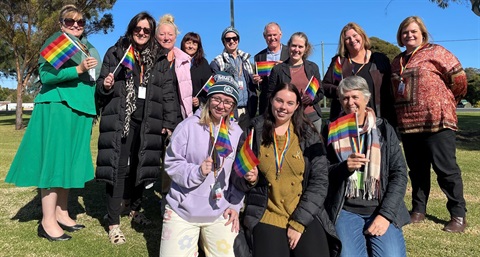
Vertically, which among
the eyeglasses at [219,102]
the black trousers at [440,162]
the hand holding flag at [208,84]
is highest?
the hand holding flag at [208,84]

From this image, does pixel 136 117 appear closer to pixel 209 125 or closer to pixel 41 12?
pixel 209 125

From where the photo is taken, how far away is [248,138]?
314 cm

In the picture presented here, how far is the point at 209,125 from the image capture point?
3.49 meters

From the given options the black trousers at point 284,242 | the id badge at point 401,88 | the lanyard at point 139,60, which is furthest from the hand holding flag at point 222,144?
the id badge at point 401,88

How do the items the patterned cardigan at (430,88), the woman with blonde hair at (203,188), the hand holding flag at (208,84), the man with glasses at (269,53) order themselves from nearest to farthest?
the woman with blonde hair at (203,188), the patterned cardigan at (430,88), the hand holding flag at (208,84), the man with glasses at (269,53)

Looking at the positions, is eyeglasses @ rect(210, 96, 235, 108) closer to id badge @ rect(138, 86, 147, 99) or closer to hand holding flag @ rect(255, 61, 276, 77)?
id badge @ rect(138, 86, 147, 99)

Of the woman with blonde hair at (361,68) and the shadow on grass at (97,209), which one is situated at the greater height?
the woman with blonde hair at (361,68)

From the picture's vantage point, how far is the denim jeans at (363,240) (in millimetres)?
3080

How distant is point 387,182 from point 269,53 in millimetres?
2654

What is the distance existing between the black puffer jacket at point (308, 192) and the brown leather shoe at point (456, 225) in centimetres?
207

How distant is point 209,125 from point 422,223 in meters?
3.05

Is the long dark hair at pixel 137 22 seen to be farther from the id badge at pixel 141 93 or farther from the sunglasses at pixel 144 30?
the id badge at pixel 141 93

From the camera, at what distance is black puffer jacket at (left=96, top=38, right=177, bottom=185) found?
4043 millimetres

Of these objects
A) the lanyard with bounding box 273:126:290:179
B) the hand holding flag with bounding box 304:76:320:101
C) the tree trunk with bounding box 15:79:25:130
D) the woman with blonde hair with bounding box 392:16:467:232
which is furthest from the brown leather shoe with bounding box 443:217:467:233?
the tree trunk with bounding box 15:79:25:130
